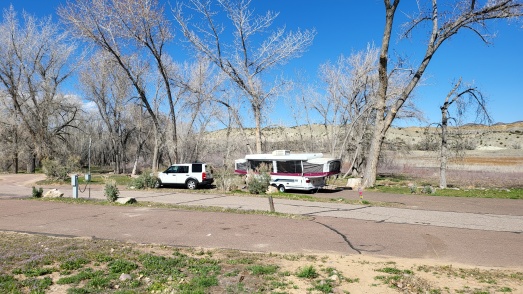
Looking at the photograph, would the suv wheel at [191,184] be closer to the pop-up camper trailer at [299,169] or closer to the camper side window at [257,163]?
the camper side window at [257,163]

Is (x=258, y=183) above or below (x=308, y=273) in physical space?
above

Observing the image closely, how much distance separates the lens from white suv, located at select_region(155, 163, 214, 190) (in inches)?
945

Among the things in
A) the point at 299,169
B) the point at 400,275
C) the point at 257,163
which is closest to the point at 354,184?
the point at 299,169

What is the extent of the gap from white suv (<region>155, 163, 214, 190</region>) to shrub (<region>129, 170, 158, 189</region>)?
0.67m

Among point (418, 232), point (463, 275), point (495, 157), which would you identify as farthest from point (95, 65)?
point (495, 157)

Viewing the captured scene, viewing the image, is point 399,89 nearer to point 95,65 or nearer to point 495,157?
point 95,65

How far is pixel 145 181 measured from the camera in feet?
74.3

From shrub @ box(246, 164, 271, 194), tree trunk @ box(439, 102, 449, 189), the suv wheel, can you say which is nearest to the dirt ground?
shrub @ box(246, 164, 271, 194)

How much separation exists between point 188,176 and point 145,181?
107 inches

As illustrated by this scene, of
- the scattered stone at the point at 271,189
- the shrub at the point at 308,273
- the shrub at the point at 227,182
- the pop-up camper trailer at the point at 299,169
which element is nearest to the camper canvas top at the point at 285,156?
the pop-up camper trailer at the point at 299,169

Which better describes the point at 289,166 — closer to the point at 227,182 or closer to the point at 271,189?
the point at 271,189

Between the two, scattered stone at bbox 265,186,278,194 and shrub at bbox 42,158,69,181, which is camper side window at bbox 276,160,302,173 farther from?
shrub at bbox 42,158,69,181

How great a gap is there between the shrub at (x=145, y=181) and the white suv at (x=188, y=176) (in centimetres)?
67

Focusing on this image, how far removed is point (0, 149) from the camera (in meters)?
42.3
